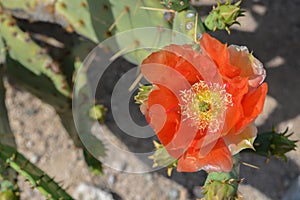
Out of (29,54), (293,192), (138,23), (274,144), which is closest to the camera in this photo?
(274,144)

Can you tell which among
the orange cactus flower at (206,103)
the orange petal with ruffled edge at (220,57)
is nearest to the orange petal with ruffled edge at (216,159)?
the orange cactus flower at (206,103)

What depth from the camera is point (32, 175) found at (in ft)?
4.63

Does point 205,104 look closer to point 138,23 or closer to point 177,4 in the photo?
point 177,4

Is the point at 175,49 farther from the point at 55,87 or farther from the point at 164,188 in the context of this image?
the point at 164,188

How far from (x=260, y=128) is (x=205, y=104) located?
0.99m

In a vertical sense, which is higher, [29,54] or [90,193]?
[29,54]

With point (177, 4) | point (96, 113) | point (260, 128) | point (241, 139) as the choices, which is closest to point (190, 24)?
point (177, 4)

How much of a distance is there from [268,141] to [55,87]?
666mm

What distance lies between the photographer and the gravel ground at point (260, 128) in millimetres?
2084

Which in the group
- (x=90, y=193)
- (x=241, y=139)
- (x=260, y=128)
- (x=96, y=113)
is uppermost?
→ (x=241, y=139)

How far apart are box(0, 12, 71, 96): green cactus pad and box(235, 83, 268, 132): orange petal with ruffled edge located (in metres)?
0.80

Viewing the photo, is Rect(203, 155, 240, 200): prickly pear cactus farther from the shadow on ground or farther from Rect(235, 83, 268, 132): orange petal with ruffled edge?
the shadow on ground

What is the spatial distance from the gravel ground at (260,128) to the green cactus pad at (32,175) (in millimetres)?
565

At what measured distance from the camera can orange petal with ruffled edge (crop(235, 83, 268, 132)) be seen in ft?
3.49
